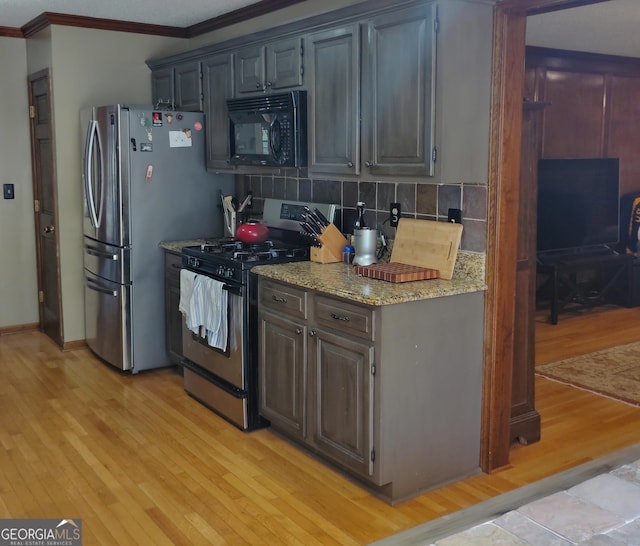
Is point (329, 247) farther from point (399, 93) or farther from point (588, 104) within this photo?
point (588, 104)

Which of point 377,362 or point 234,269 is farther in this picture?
point 234,269

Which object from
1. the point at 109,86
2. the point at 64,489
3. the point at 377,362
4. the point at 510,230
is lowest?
the point at 64,489

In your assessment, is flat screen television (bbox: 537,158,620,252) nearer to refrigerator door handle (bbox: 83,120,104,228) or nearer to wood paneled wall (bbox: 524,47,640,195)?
wood paneled wall (bbox: 524,47,640,195)

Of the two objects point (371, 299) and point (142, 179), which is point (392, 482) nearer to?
point (371, 299)

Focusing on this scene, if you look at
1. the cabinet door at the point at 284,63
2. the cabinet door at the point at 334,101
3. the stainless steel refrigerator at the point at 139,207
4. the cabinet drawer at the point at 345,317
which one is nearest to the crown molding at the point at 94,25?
the stainless steel refrigerator at the point at 139,207

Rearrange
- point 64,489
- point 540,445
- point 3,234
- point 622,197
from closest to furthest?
point 64,489
point 540,445
point 3,234
point 622,197

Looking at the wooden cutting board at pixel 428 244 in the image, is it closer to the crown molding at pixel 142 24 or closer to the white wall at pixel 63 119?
the crown molding at pixel 142 24

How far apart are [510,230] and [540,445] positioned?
1155 mm

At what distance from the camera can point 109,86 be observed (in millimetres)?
5332

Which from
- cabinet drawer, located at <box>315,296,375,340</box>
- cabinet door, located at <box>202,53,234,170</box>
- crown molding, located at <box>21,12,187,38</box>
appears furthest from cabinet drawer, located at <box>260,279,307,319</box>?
Result: crown molding, located at <box>21,12,187,38</box>

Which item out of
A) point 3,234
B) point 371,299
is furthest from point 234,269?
point 3,234

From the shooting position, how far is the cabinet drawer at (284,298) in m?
3.38

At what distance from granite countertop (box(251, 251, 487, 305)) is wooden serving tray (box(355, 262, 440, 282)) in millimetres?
29

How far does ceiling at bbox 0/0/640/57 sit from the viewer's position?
4641mm
